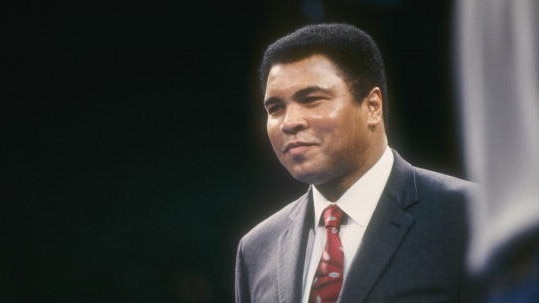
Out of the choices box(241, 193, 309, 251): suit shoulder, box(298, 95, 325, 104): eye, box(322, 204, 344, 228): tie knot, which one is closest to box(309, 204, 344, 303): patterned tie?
box(322, 204, 344, 228): tie knot

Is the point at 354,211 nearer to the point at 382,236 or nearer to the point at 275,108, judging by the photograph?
the point at 382,236

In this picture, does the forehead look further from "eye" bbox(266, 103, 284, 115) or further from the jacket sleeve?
the jacket sleeve

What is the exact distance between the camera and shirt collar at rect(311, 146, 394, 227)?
3.89 feet

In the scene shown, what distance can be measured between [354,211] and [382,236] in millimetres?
99

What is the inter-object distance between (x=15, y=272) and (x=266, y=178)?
2.55 ft

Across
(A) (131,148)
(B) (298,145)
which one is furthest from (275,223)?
(A) (131,148)

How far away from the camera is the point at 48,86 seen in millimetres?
1761

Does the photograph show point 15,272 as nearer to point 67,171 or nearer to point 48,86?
point 67,171

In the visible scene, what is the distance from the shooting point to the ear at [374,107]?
1229 millimetres

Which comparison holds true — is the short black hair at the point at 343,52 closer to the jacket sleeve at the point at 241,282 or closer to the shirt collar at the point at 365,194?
the shirt collar at the point at 365,194

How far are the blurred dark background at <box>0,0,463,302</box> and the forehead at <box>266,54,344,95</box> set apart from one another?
357 millimetres

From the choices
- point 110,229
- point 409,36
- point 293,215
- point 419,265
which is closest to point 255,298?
point 293,215

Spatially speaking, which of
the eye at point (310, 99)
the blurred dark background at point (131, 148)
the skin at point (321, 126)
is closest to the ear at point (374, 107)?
the skin at point (321, 126)

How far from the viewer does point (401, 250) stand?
42.8 inches
